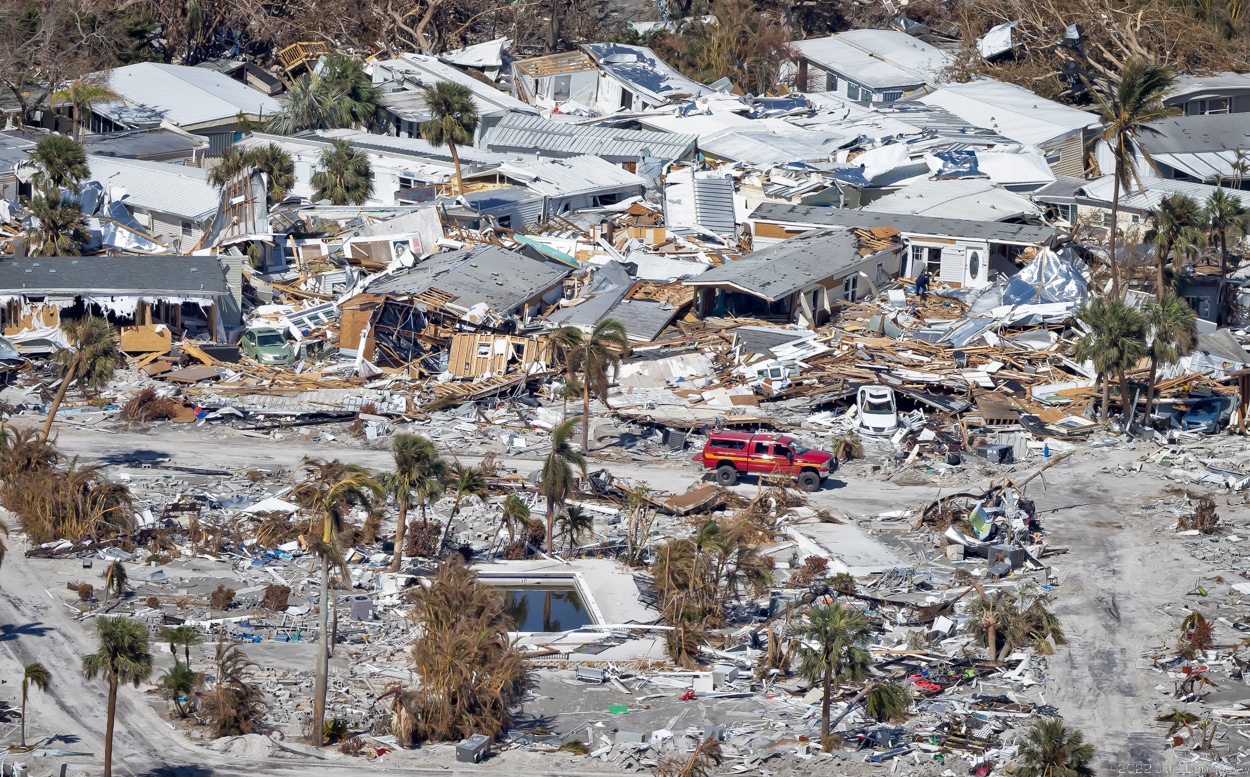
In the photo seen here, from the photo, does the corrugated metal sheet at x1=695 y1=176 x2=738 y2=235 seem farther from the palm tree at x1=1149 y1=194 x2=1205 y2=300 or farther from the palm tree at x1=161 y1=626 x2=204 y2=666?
the palm tree at x1=161 y1=626 x2=204 y2=666

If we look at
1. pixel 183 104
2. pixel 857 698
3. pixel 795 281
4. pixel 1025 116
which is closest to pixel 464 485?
pixel 857 698

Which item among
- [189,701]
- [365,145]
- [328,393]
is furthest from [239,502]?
[365,145]

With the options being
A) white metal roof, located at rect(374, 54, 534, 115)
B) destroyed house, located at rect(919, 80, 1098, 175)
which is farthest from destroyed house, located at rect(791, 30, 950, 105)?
white metal roof, located at rect(374, 54, 534, 115)

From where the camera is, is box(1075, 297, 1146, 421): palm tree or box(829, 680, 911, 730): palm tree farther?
box(1075, 297, 1146, 421): palm tree

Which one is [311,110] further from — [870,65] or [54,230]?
[870,65]

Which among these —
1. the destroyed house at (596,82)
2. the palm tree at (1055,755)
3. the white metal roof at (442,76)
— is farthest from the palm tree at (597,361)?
the destroyed house at (596,82)

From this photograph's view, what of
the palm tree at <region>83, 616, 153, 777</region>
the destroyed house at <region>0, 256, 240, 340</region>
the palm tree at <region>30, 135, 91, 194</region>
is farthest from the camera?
the palm tree at <region>30, 135, 91, 194</region>
